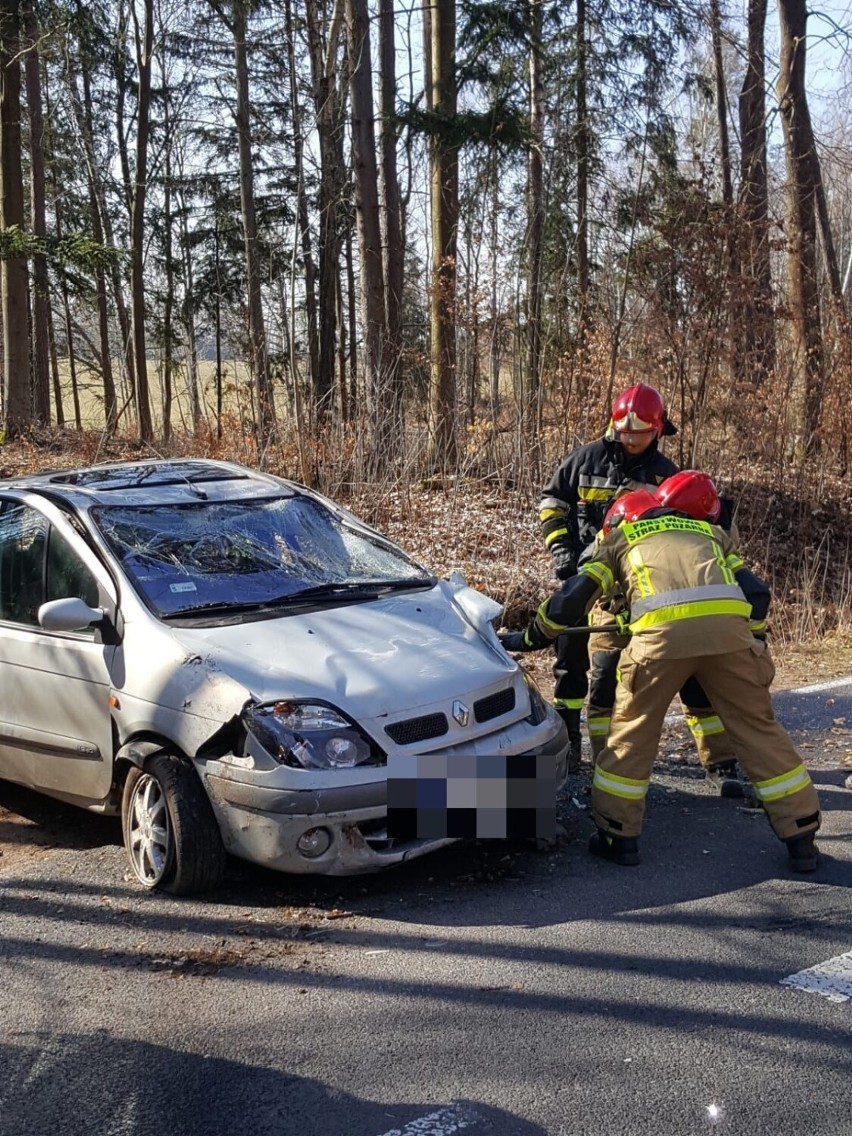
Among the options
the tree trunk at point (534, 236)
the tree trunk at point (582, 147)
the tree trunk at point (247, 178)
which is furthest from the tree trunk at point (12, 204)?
the tree trunk at point (582, 147)

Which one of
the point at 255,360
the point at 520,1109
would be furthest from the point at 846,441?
the point at 520,1109

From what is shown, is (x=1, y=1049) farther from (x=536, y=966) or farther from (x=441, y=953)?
(x=536, y=966)

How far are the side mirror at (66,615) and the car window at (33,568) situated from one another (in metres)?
0.19

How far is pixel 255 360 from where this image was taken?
13297 millimetres

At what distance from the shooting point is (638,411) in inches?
226

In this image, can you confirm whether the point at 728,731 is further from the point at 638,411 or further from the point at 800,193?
the point at 800,193

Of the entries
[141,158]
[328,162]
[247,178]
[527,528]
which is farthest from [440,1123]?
[141,158]

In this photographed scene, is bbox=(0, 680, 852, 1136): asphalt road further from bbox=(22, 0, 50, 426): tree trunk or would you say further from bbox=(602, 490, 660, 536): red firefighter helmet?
bbox=(22, 0, 50, 426): tree trunk

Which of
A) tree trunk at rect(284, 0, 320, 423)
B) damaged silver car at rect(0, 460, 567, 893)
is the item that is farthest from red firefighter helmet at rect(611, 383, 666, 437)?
tree trunk at rect(284, 0, 320, 423)

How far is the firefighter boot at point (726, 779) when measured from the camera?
17.8 ft

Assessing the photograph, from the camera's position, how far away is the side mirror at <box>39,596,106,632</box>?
4.59 m

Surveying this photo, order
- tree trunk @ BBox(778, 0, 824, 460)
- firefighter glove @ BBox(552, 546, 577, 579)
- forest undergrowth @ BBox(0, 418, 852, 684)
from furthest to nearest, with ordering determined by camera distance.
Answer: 1. tree trunk @ BBox(778, 0, 824, 460)
2. forest undergrowth @ BBox(0, 418, 852, 684)
3. firefighter glove @ BBox(552, 546, 577, 579)

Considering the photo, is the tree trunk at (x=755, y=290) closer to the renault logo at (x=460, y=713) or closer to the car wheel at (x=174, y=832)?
the renault logo at (x=460, y=713)

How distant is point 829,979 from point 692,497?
6.56 ft
